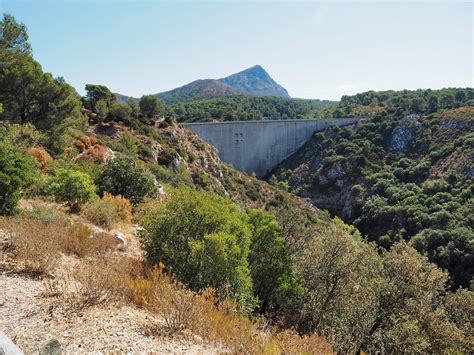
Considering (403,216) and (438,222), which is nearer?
(438,222)

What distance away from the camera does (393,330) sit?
10852 mm

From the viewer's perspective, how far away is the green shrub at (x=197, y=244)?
734 cm

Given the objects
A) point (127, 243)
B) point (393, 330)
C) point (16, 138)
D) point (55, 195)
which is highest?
point (16, 138)

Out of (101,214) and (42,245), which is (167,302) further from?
(101,214)

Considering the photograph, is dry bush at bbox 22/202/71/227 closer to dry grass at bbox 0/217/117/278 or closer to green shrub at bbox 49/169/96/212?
dry grass at bbox 0/217/117/278

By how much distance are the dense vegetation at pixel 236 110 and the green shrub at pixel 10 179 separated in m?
60.8

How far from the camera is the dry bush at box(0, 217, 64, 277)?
5191 mm

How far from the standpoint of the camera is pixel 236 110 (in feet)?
282

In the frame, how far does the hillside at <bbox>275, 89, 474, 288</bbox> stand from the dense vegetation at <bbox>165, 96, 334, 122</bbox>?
20251mm

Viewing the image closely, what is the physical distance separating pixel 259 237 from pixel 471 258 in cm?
2862

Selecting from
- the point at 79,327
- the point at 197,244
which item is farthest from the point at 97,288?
the point at 197,244

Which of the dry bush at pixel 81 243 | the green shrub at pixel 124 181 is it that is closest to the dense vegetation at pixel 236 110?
the green shrub at pixel 124 181

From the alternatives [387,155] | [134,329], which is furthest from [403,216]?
[134,329]

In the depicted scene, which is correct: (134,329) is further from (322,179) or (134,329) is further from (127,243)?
(322,179)
